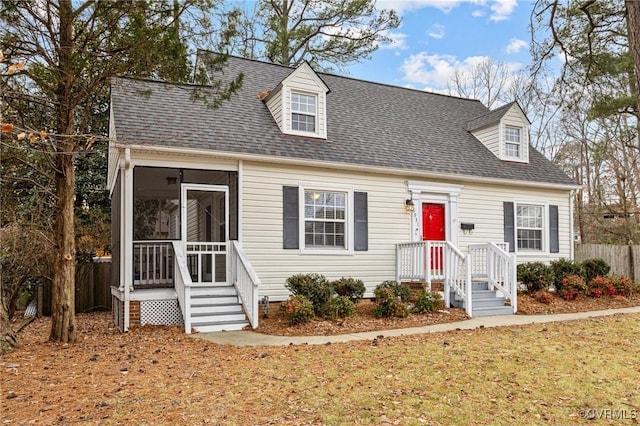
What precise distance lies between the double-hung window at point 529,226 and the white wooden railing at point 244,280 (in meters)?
8.06

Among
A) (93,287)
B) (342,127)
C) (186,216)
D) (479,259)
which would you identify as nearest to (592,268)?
(479,259)

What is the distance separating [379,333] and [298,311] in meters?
1.49

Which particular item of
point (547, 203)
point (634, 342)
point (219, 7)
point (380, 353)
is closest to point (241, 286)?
point (380, 353)

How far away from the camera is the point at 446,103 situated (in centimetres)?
1642

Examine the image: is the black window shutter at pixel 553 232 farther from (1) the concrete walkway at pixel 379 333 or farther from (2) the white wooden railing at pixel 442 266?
(2) the white wooden railing at pixel 442 266

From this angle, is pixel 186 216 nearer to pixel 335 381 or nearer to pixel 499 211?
pixel 335 381

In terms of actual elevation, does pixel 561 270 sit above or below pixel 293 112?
below

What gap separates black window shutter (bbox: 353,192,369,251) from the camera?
37.4ft

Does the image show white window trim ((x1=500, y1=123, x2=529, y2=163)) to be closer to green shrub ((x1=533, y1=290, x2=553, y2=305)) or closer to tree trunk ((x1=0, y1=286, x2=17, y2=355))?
green shrub ((x1=533, y1=290, x2=553, y2=305))

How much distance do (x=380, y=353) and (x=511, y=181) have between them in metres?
8.46

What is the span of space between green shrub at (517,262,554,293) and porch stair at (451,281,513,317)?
1162mm

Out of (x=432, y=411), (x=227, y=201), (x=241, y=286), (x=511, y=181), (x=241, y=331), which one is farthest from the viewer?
(x=511, y=181)

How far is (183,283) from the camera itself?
881 cm

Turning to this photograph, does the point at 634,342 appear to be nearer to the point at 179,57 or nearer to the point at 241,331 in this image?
the point at 241,331
